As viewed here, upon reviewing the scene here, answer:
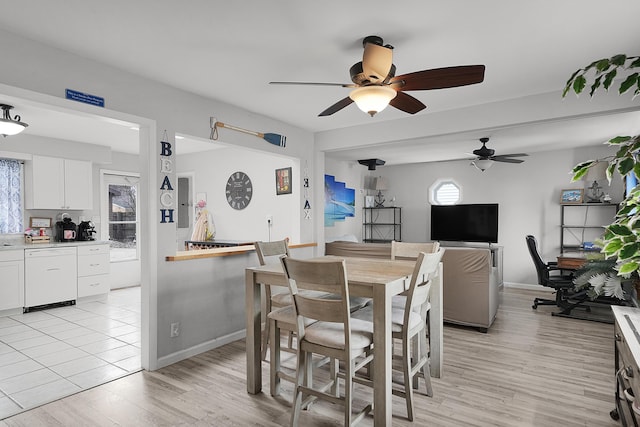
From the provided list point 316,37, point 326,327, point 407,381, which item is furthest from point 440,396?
point 316,37

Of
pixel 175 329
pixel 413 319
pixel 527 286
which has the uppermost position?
pixel 413 319

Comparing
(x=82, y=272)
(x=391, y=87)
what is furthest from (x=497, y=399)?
(x=82, y=272)

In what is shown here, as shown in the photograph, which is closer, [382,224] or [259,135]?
[259,135]

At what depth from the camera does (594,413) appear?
7.71 feet

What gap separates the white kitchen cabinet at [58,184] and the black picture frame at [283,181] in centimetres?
308

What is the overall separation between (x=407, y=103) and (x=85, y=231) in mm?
5408

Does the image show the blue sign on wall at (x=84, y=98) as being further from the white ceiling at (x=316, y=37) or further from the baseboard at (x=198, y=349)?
the baseboard at (x=198, y=349)

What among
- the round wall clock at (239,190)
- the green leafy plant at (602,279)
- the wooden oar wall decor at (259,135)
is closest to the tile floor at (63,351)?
the round wall clock at (239,190)

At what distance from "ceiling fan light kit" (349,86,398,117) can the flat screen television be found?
194 inches

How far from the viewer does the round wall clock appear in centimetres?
587

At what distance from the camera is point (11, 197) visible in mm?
5184

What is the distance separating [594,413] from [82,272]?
6.07m

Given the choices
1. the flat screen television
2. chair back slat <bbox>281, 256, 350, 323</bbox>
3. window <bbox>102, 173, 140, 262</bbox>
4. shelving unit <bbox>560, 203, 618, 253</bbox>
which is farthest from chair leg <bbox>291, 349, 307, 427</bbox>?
shelving unit <bbox>560, 203, 618, 253</bbox>

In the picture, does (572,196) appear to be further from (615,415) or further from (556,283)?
(615,415)
